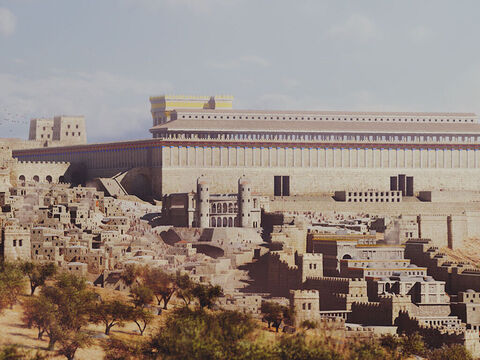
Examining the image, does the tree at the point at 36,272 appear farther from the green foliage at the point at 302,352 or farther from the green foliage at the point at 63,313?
the green foliage at the point at 302,352

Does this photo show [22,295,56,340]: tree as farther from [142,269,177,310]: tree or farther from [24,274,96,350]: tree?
[142,269,177,310]: tree

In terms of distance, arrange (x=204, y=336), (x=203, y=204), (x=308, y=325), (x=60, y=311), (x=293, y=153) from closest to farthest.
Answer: (x=204, y=336)
(x=60, y=311)
(x=308, y=325)
(x=203, y=204)
(x=293, y=153)

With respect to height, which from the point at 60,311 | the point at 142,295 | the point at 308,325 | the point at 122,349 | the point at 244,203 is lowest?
the point at 122,349

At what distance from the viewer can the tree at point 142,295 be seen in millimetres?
99375

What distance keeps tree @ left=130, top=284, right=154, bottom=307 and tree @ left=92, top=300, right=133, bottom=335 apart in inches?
240

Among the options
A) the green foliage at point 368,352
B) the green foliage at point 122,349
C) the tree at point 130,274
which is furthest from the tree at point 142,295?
the green foliage at point 368,352

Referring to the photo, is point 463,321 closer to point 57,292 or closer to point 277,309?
point 277,309

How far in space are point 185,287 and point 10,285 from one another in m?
16.9

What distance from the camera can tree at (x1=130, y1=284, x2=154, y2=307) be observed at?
99.4m

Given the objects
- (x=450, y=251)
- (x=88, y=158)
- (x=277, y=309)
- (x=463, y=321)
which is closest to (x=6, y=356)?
(x=277, y=309)

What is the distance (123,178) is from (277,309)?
232 feet

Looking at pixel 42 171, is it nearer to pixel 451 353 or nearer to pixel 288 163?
pixel 288 163

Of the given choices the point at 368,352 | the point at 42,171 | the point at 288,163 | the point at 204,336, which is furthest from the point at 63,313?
the point at 42,171

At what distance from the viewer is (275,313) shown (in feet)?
320
